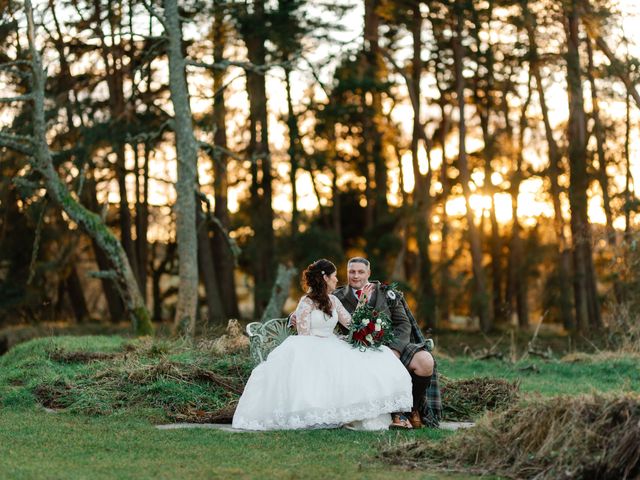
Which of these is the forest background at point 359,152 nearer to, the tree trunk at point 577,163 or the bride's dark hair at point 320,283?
the tree trunk at point 577,163

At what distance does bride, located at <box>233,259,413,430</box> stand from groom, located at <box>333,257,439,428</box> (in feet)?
0.95

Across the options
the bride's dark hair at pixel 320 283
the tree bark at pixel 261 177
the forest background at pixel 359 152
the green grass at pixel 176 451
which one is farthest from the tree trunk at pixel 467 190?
the green grass at pixel 176 451

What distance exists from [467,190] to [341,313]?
21.5 m

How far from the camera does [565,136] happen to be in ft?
113

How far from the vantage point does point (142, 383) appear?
40.6 ft

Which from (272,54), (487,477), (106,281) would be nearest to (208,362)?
(487,477)

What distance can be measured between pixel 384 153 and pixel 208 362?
75.1 feet

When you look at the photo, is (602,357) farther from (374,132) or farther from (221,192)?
(374,132)

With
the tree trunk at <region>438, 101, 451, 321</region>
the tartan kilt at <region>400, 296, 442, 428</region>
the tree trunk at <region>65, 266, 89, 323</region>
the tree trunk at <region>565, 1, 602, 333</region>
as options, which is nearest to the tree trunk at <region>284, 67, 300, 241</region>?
the tree trunk at <region>438, 101, 451, 321</region>

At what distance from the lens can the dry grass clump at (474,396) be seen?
1163cm

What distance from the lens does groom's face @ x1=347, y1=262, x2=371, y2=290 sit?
10.9 meters

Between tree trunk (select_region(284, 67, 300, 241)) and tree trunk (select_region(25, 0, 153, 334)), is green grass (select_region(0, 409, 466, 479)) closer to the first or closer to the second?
tree trunk (select_region(25, 0, 153, 334))

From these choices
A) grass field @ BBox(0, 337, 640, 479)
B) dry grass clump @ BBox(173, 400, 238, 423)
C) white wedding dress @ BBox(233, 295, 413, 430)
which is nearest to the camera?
grass field @ BBox(0, 337, 640, 479)

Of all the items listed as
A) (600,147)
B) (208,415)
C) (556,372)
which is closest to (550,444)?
(208,415)
